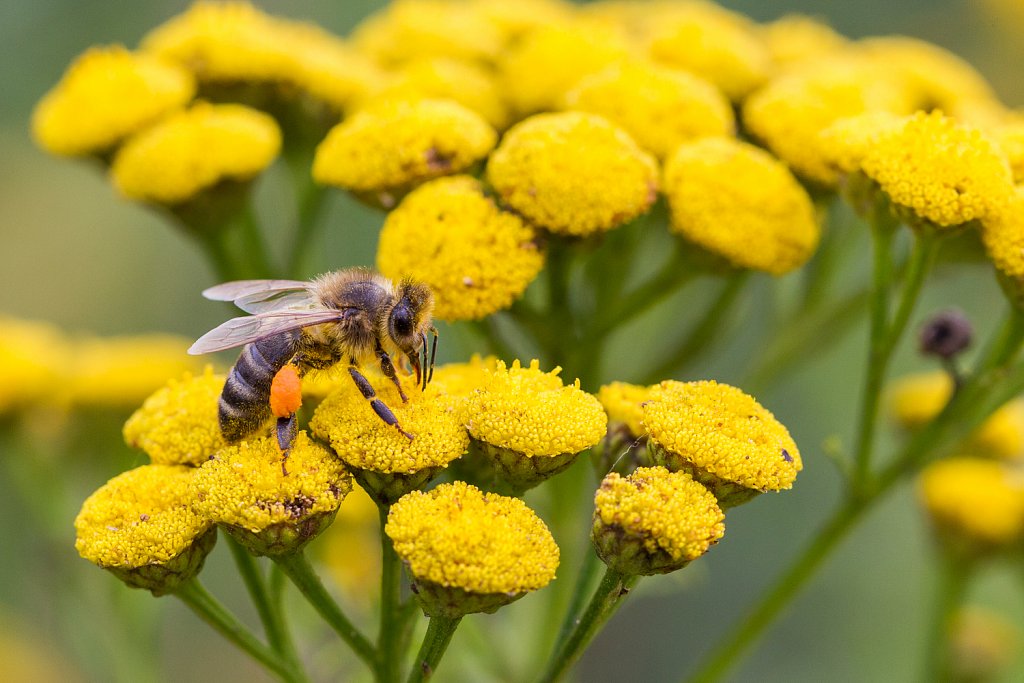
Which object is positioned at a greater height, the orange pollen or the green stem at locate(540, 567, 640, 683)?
the orange pollen

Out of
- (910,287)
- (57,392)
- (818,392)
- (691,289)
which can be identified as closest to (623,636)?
(818,392)

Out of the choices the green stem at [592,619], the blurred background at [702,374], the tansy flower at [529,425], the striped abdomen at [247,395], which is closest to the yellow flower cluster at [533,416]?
the tansy flower at [529,425]

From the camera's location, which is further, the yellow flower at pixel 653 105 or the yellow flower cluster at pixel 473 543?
the yellow flower at pixel 653 105

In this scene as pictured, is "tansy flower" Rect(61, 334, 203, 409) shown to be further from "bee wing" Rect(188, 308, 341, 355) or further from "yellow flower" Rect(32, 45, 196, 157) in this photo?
"bee wing" Rect(188, 308, 341, 355)

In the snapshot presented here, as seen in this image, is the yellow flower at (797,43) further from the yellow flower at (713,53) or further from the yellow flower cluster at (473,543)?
the yellow flower cluster at (473,543)

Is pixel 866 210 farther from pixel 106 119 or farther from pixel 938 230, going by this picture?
pixel 106 119

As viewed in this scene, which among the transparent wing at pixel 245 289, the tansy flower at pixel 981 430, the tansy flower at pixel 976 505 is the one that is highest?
the transparent wing at pixel 245 289

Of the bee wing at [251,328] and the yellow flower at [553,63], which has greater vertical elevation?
the yellow flower at [553,63]

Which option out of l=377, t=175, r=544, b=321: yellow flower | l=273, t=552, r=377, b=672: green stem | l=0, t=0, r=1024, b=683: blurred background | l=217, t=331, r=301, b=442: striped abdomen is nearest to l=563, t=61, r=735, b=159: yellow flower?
l=377, t=175, r=544, b=321: yellow flower
